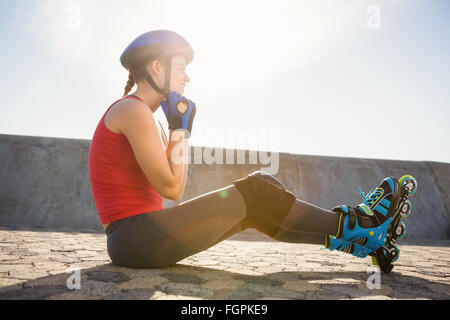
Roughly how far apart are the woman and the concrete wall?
3.15 metres

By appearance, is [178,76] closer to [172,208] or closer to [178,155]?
[178,155]

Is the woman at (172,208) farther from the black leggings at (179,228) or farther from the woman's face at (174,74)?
the woman's face at (174,74)

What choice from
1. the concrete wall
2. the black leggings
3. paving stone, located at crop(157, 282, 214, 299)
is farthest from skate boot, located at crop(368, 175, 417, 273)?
the concrete wall

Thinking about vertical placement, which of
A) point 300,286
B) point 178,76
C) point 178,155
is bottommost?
point 300,286

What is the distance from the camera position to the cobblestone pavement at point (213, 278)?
1478mm

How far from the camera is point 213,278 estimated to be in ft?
5.99

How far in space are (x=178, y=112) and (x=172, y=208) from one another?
0.66m

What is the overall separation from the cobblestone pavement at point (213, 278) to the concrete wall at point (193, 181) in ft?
7.47

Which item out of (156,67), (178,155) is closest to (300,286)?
(178,155)

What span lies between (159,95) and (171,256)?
1.10 metres
